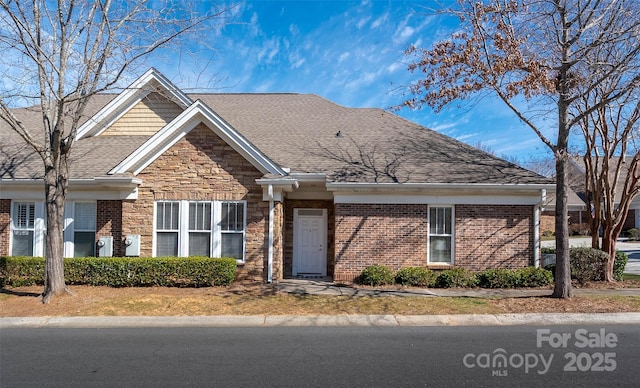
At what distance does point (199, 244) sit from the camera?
1182 cm

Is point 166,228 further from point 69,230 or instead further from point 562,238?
point 562,238

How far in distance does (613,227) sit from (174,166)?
46.1ft

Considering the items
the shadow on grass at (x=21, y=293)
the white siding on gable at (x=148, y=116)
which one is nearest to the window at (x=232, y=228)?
the white siding on gable at (x=148, y=116)

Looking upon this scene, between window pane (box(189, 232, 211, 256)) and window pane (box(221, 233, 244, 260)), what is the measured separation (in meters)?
0.47

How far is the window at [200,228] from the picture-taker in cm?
1173

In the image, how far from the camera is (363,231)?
475 inches

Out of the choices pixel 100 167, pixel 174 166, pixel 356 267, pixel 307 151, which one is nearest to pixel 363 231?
pixel 356 267

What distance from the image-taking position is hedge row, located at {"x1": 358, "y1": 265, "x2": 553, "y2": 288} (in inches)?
447

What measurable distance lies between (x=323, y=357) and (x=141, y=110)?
11.6 meters

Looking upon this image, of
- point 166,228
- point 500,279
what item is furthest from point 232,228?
point 500,279

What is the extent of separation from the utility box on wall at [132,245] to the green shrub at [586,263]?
504 inches

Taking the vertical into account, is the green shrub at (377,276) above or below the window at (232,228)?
below

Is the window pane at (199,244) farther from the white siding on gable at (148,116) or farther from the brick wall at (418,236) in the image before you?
the white siding on gable at (148,116)

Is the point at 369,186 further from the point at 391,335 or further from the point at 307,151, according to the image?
the point at 391,335
